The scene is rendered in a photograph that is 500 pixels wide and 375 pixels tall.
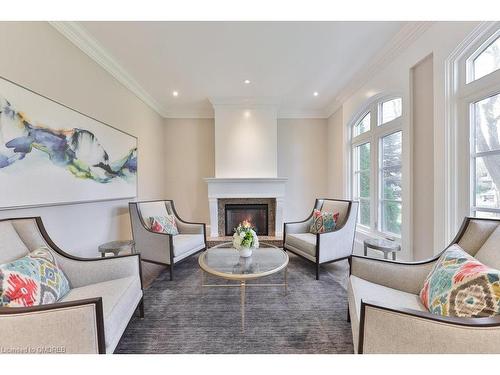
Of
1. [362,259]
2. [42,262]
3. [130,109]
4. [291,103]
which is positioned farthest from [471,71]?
[130,109]

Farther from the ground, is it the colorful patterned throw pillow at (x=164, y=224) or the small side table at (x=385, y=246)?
the colorful patterned throw pillow at (x=164, y=224)

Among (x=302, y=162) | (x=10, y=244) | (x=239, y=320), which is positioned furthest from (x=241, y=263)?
(x=302, y=162)

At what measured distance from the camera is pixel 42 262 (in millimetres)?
1307

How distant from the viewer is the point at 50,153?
183 centimetres

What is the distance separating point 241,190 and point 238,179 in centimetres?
22

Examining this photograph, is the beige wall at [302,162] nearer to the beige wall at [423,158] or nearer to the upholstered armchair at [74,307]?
the beige wall at [423,158]

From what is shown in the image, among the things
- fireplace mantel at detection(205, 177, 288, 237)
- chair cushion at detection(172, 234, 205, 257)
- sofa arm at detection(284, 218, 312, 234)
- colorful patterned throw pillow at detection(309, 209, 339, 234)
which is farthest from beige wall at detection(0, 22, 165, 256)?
colorful patterned throw pillow at detection(309, 209, 339, 234)

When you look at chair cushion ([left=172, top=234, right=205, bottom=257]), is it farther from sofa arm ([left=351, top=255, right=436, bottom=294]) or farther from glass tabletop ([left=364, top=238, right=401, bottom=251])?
glass tabletop ([left=364, top=238, right=401, bottom=251])

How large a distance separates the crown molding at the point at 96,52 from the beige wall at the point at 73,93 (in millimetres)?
53

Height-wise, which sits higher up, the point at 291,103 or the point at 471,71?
the point at 291,103

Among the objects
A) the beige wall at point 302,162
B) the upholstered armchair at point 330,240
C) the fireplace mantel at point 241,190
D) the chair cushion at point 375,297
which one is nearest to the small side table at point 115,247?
the fireplace mantel at point 241,190

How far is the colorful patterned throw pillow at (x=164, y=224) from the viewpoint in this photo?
9.11 feet
